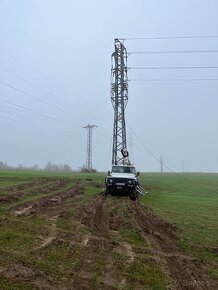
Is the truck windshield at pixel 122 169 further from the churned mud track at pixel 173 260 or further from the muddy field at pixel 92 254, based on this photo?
the churned mud track at pixel 173 260

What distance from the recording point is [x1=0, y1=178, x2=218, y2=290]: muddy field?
8.61 meters

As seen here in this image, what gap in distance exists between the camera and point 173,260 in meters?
11.1

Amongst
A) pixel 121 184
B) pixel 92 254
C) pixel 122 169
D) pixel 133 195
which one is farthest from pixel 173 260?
pixel 122 169

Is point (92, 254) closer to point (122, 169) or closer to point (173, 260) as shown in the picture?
point (173, 260)

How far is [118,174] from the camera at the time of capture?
32969 millimetres

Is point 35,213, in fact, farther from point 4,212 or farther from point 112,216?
point 112,216

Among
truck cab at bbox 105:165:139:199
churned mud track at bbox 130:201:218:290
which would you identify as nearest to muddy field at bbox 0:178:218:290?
churned mud track at bbox 130:201:218:290

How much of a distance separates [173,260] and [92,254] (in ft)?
6.64

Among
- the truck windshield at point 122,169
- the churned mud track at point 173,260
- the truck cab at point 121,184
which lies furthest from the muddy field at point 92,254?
the truck windshield at point 122,169

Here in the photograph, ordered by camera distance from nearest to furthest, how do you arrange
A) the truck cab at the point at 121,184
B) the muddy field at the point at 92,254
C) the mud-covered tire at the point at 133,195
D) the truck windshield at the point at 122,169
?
1. the muddy field at the point at 92,254
2. the mud-covered tire at the point at 133,195
3. the truck cab at the point at 121,184
4. the truck windshield at the point at 122,169

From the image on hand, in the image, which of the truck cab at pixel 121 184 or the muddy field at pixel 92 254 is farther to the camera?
the truck cab at pixel 121 184

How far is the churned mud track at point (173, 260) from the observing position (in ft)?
30.2

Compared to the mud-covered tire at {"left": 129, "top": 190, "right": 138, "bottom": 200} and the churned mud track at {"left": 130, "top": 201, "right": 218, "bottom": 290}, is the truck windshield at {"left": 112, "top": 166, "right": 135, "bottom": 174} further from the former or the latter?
the churned mud track at {"left": 130, "top": 201, "right": 218, "bottom": 290}

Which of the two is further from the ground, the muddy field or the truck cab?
the truck cab
